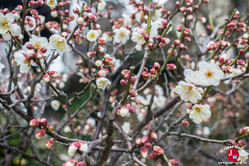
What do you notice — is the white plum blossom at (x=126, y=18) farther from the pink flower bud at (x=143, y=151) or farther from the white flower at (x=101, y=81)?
the pink flower bud at (x=143, y=151)

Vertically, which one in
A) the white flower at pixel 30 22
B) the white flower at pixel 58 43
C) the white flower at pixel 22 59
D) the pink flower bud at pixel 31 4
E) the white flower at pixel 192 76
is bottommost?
the white flower at pixel 192 76

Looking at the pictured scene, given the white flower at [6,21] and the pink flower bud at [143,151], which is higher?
the white flower at [6,21]

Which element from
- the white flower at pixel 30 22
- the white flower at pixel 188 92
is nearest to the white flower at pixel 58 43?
the white flower at pixel 30 22

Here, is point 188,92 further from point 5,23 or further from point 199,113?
point 5,23

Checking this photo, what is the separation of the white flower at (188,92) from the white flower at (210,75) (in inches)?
1.8

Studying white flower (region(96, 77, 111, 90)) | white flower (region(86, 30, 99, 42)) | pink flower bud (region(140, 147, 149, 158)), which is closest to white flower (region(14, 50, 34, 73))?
white flower (region(96, 77, 111, 90))

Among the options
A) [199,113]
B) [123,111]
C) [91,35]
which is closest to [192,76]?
[199,113]

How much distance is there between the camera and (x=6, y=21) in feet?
3.42

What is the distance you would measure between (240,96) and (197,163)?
1.59m

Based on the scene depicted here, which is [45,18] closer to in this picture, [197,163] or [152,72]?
[152,72]

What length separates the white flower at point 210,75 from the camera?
3.02 ft

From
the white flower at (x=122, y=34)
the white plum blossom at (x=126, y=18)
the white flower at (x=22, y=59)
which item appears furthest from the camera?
the white plum blossom at (x=126, y=18)

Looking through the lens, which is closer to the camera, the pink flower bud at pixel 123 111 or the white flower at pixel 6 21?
the pink flower bud at pixel 123 111

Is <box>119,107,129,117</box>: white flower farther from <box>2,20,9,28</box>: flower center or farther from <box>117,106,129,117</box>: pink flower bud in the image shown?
<box>2,20,9,28</box>: flower center
